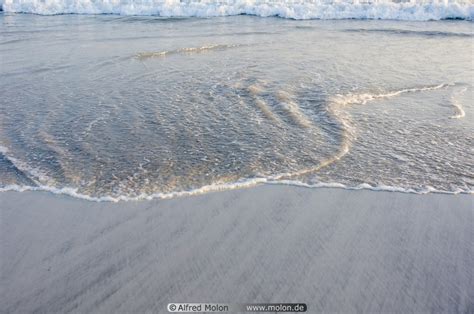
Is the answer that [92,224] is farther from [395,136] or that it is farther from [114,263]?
[395,136]

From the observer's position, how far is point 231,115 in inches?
253

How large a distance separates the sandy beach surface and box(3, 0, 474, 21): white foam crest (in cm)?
1948

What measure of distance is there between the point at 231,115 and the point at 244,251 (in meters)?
3.39

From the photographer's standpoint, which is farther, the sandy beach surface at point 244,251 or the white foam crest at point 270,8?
the white foam crest at point 270,8

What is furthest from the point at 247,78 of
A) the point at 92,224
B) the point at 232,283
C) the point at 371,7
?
the point at 371,7

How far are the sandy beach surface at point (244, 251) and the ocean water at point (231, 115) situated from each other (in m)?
0.32

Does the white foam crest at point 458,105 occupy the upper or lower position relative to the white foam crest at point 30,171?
upper

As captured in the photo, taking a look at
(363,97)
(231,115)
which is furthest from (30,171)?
(363,97)

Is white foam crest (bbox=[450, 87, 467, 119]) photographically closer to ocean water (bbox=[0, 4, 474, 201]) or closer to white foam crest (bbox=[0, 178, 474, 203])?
ocean water (bbox=[0, 4, 474, 201])

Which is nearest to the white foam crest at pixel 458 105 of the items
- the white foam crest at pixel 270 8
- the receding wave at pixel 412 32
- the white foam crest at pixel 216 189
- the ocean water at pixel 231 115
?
the ocean water at pixel 231 115

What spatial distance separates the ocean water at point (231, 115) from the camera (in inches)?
183

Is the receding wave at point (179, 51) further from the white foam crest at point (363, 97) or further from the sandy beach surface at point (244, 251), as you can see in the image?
the sandy beach surface at point (244, 251)

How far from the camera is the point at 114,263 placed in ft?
10.8

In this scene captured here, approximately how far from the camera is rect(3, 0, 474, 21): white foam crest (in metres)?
20.9
